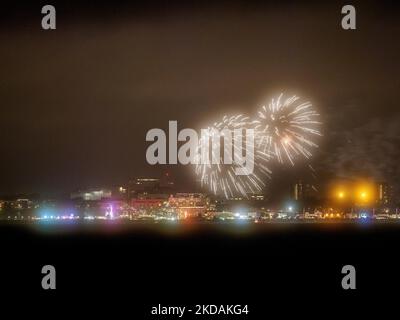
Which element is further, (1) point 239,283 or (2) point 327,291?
(1) point 239,283

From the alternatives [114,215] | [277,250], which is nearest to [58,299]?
[277,250]

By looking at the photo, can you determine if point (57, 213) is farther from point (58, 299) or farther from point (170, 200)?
point (58, 299)

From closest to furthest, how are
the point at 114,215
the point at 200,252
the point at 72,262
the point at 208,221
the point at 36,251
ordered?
the point at 72,262, the point at 200,252, the point at 36,251, the point at 208,221, the point at 114,215

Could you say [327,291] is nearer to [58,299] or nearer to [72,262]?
[58,299]

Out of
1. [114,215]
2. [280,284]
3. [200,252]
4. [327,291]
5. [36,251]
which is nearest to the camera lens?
[327,291]

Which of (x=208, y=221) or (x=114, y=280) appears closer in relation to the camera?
(x=114, y=280)
